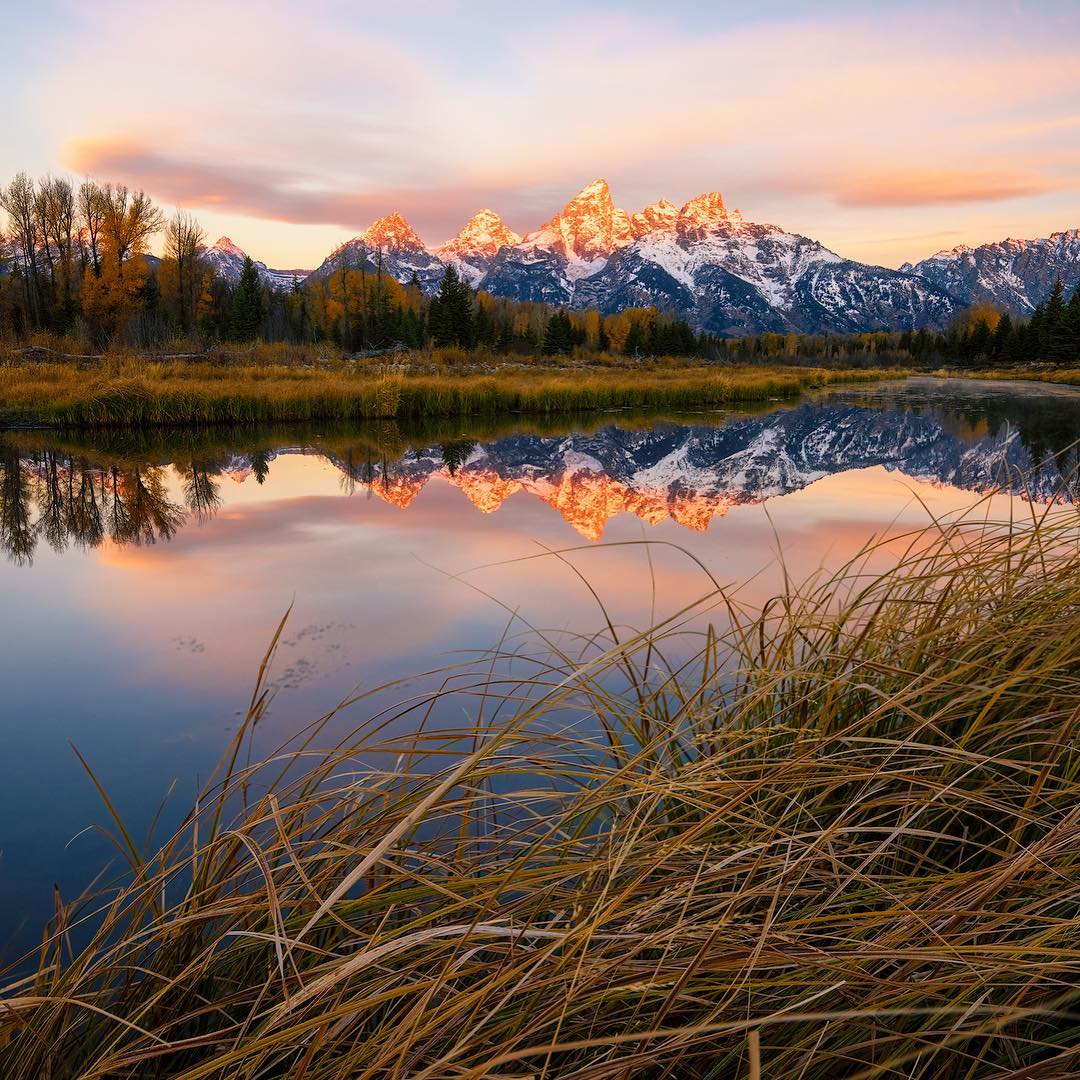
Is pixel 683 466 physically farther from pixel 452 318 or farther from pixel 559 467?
pixel 452 318

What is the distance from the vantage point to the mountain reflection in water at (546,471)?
23.9 ft

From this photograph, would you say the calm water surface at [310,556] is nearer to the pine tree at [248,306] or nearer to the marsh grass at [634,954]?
the marsh grass at [634,954]

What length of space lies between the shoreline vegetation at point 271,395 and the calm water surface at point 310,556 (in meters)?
1.28

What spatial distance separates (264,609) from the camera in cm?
465

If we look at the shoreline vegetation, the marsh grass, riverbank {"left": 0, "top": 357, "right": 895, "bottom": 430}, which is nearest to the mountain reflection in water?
riverbank {"left": 0, "top": 357, "right": 895, "bottom": 430}

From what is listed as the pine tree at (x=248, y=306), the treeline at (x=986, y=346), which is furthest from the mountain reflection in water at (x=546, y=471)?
the treeline at (x=986, y=346)

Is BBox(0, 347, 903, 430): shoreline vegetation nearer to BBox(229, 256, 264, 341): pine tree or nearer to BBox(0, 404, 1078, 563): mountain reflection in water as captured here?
BBox(0, 404, 1078, 563): mountain reflection in water

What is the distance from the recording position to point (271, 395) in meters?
15.3

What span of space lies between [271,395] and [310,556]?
1040cm

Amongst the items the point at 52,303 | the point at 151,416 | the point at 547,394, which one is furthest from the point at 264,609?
the point at 52,303

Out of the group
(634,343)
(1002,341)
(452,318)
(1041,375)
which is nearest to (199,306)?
(452,318)

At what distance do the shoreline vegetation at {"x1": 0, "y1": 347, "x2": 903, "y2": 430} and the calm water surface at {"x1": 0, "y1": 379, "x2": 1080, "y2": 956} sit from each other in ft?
4.21

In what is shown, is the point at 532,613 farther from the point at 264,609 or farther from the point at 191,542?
the point at 191,542

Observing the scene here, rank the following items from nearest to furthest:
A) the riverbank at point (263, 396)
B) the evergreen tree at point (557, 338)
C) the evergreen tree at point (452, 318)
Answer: the riverbank at point (263, 396)
the evergreen tree at point (452, 318)
the evergreen tree at point (557, 338)
